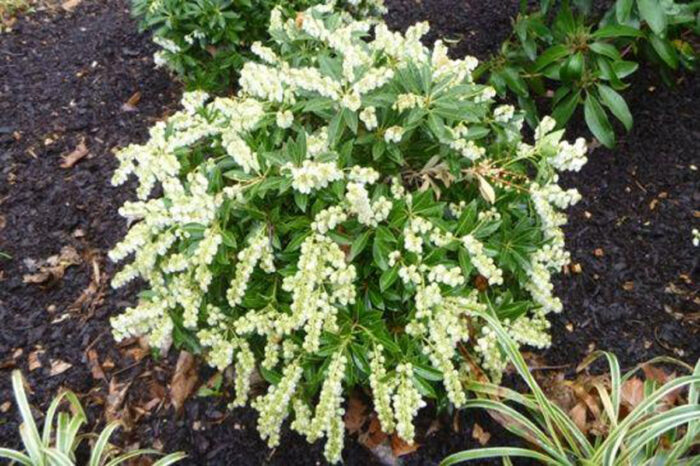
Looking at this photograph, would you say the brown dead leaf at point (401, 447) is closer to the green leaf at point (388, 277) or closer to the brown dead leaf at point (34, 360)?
the green leaf at point (388, 277)

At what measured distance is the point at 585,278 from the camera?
101 inches

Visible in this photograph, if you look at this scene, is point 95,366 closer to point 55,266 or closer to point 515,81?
point 55,266

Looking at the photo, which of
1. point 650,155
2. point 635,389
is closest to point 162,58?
point 650,155

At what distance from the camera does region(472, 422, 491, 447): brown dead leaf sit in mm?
2125

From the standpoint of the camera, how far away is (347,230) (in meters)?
1.78

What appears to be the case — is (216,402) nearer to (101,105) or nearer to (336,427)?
(336,427)

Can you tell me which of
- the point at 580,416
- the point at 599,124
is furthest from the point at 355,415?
the point at 599,124

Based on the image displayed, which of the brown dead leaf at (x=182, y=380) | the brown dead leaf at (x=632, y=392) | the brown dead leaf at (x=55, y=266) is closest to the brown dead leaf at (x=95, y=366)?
the brown dead leaf at (x=182, y=380)

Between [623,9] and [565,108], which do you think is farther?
[565,108]

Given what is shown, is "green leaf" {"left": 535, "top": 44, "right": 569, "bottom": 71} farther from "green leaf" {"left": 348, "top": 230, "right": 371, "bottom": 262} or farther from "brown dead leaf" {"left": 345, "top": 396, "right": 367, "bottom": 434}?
"brown dead leaf" {"left": 345, "top": 396, "right": 367, "bottom": 434}

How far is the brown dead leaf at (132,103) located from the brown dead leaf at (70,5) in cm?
139

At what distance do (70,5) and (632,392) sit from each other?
4363 mm

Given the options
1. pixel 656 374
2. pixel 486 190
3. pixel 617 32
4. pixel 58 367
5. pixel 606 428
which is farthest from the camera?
pixel 617 32

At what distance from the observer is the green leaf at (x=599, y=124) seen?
2.66 m
